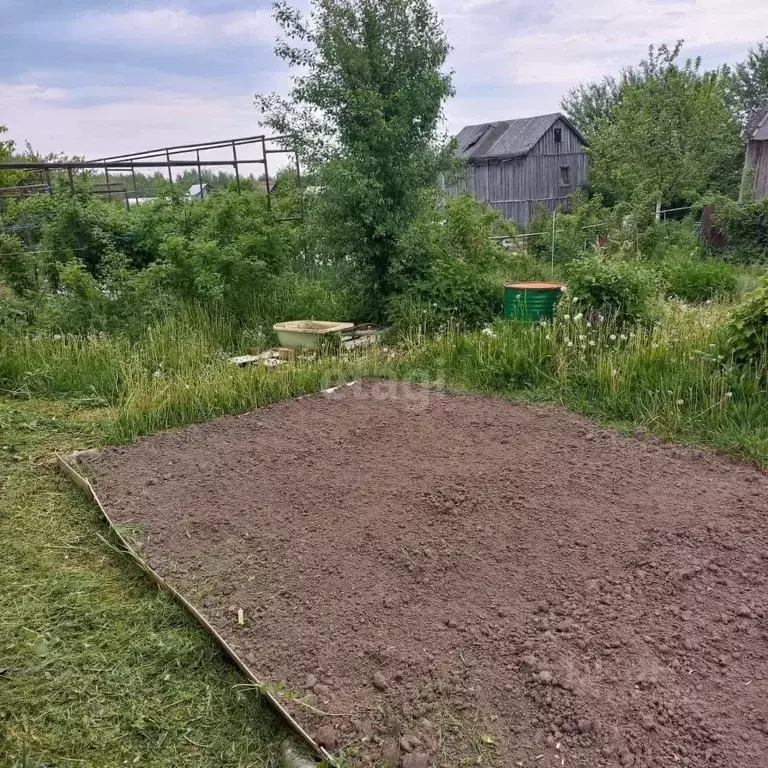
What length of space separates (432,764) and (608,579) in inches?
42.4

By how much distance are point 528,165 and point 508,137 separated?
7.07 ft

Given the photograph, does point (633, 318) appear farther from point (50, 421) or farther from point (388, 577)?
point (50, 421)

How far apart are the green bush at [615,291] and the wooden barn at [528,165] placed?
20.6 metres

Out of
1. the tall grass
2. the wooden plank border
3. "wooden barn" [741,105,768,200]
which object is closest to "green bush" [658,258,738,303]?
the tall grass

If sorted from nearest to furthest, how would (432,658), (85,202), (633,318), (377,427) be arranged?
(432,658), (377,427), (633,318), (85,202)

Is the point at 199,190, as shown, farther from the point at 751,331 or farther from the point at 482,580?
the point at 482,580

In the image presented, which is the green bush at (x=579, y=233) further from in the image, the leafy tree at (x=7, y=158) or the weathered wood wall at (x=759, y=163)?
the leafy tree at (x=7, y=158)

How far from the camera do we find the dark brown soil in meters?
1.87

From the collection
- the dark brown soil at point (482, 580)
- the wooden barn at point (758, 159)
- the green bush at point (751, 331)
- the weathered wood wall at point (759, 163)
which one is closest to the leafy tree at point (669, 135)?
the wooden barn at point (758, 159)

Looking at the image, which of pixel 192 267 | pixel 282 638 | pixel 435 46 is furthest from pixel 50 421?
pixel 435 46

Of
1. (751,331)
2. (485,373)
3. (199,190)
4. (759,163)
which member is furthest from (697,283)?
(759,163)

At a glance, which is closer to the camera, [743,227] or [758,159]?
[743,227]

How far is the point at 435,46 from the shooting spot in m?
6.52

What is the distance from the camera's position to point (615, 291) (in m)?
5.39
